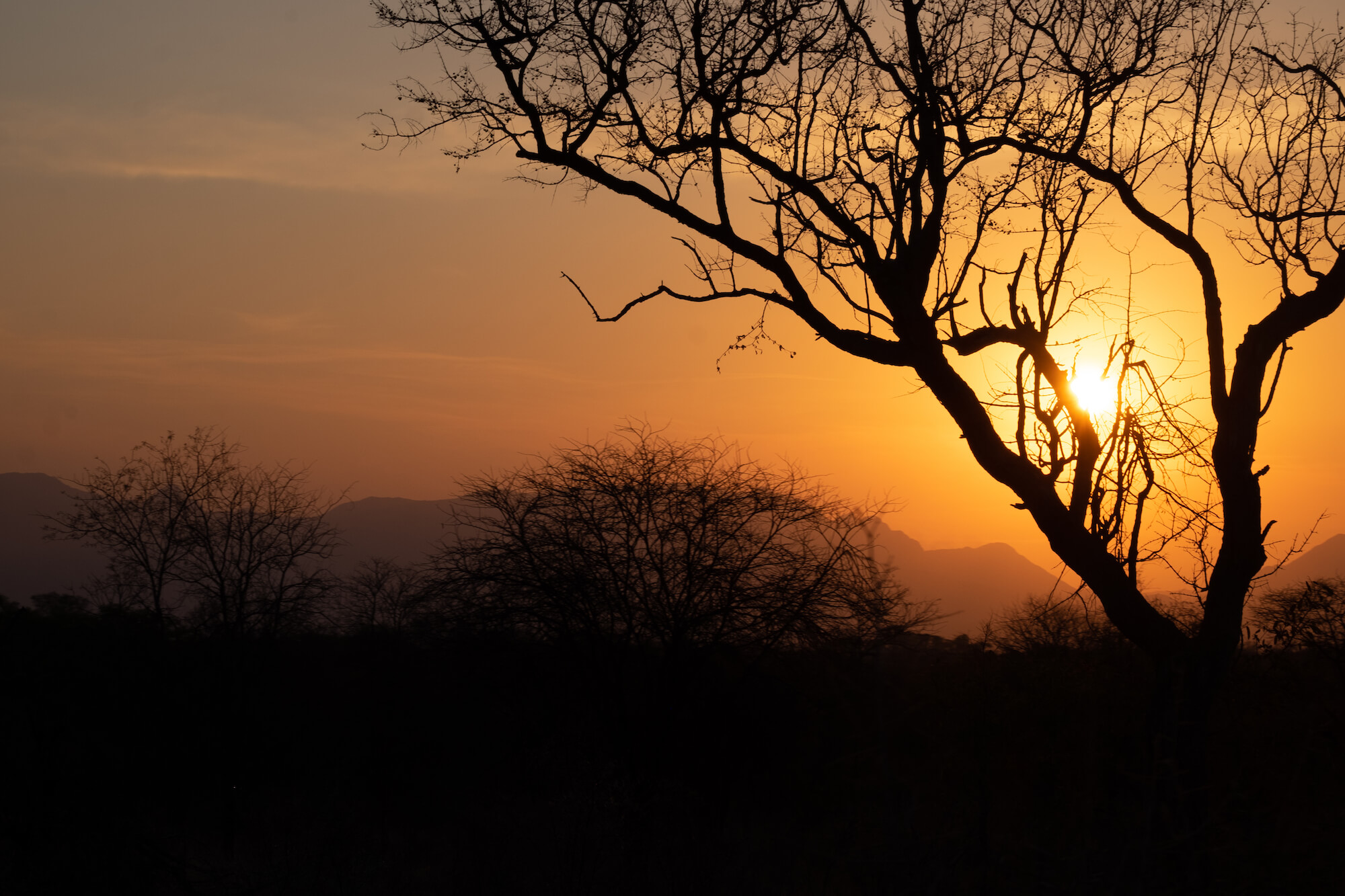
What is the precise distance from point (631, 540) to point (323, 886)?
7.30 m

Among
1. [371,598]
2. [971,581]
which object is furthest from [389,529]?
[971,581]

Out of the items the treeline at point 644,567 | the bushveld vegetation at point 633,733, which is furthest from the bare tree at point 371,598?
the treeline at point 644,567

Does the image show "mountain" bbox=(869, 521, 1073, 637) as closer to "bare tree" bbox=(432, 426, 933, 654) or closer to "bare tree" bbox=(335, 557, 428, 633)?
"bare tree" bbox=(432, 426, 933, 654)

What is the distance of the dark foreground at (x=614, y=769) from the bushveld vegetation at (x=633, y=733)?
38 mm

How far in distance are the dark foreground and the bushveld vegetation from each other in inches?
1.5

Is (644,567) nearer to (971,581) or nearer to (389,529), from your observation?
(971,581)

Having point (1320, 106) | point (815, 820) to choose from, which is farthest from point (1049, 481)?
point (815, 820)

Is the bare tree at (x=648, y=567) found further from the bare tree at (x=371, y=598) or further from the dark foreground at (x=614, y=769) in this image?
the bare tree at (x=371, y=598)

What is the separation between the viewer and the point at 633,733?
14617 millimetres

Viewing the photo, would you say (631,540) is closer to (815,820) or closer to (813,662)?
(813,662)

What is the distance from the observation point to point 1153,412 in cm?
952

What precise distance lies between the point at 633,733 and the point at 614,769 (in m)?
→ 1.37

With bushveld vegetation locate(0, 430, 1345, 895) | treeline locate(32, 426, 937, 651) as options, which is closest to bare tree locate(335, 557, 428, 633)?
bushveld vegetation locate(0, 430, 1345, 895)

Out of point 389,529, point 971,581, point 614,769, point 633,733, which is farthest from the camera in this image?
point 389,529
